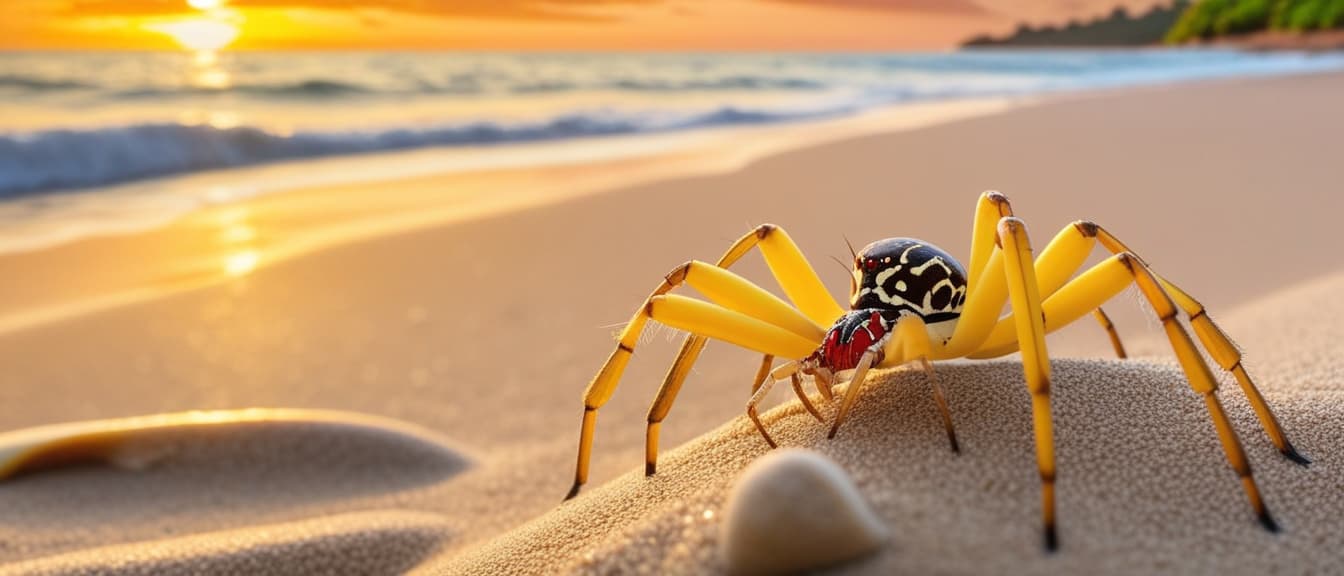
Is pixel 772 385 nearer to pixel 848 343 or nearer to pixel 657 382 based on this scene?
pixel 848 343

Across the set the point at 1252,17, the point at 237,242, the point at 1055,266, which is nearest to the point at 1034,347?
the point at 1055,266

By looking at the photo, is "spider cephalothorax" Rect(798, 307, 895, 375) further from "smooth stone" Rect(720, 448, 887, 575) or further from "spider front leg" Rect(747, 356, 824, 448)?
"smooth stone" Rect(720, 448, 887, 575)

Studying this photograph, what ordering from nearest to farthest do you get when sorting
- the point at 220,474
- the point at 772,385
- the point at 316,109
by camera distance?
the point at 772,385, the point at 220,474, the point at 316,109

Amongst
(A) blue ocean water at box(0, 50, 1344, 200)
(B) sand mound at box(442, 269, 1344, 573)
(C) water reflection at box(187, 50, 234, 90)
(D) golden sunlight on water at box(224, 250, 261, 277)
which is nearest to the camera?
(B) sand mound at box(442, 269, 1344, 573)

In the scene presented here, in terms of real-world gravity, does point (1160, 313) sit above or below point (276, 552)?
above

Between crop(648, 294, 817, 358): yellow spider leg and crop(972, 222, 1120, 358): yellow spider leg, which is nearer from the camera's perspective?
crop(972, 222, 1120, 358): yellow spider leg

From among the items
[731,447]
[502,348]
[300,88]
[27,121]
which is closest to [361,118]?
[27,121]

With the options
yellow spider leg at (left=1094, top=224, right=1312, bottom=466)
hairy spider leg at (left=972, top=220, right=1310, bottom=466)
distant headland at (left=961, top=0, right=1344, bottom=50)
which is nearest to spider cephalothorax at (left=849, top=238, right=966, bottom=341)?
hairy spider leg at (left=972, top=220, right=1310, bottom=466)
